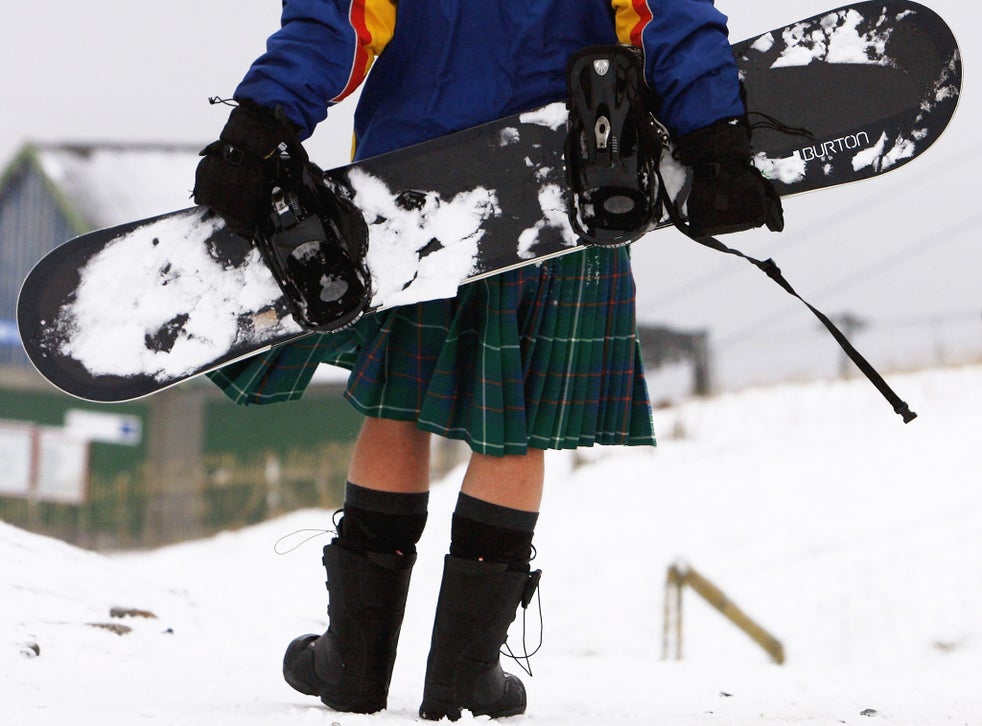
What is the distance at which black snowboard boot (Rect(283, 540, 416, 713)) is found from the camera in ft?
5.04

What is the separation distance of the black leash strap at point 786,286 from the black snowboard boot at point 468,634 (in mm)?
556

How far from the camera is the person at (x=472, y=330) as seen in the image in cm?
141

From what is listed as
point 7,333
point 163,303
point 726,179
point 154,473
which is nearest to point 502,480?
point 726,179

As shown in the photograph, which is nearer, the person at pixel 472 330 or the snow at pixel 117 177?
the person at pixel 472 330

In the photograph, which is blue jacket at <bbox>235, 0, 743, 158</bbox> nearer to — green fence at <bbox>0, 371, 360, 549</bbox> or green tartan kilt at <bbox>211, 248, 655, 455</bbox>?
green tartan kilt at <bbox>211, 248, 655, 455</bbox>

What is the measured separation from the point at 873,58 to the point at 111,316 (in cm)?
135

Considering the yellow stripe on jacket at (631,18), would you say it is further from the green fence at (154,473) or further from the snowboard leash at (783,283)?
the green fence at (154,473)

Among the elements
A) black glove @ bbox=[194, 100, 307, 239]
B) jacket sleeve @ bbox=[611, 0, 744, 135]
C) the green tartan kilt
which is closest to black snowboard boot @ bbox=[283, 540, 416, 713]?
the green tartan kilt

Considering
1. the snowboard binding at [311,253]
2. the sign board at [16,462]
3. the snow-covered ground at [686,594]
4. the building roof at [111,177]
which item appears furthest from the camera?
the building roof at [111,177]

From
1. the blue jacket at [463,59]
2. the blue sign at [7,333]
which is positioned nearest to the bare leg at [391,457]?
the blue jacket at [463,59]

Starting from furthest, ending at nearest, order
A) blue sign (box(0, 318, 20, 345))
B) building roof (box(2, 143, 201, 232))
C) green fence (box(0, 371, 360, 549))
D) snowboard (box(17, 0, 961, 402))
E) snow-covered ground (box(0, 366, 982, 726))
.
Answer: blue sign (box(0, 318, 20, 345)) < building roof (box(2, 143, 201, 232)) < green fence (box(0, 371, 360, 549)) < snow-covered ground (box(0, 366, 982, 726)) < snowboard (box(17, 0, 961, 402))

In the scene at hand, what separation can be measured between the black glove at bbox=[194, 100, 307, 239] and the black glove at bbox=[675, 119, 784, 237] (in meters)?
0.56

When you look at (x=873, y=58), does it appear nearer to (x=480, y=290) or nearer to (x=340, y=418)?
(x=480, y=290)

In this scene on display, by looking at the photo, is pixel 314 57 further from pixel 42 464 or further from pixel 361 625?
pixel 42 464
